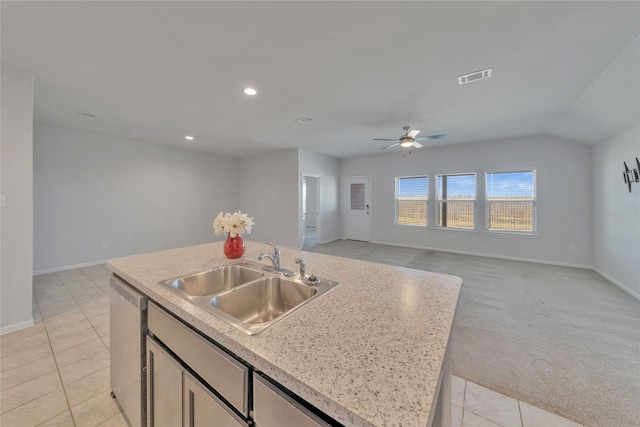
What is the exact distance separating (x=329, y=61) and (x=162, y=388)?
2627 millimetres

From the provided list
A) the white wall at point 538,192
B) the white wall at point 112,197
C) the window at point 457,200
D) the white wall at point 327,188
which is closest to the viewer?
the white wall at point 112,197

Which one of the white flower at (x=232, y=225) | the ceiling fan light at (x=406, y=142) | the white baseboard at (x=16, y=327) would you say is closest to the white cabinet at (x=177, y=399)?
the white flower at (x=232, y=225)

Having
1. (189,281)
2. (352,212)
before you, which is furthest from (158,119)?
(352,212)

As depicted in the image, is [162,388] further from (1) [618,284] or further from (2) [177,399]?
(1) [618,284]

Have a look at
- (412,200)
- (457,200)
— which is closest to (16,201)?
(412,200)

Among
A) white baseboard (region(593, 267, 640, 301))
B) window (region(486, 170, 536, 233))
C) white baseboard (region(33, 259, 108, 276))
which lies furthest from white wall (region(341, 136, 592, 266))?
white baseboard (region(33, 259, 108, 276))

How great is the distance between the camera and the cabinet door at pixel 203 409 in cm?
79

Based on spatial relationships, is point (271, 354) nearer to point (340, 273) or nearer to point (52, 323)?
point (340, 273)

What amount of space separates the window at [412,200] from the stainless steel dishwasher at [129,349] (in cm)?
610

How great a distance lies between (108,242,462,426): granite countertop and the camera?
517 millimetres

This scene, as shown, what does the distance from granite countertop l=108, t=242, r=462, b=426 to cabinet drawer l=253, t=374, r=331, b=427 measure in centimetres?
5

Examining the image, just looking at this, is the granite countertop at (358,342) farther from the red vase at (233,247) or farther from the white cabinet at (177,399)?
the red vase at (233,247)

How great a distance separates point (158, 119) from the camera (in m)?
3.76

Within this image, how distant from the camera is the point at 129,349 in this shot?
1320mm
